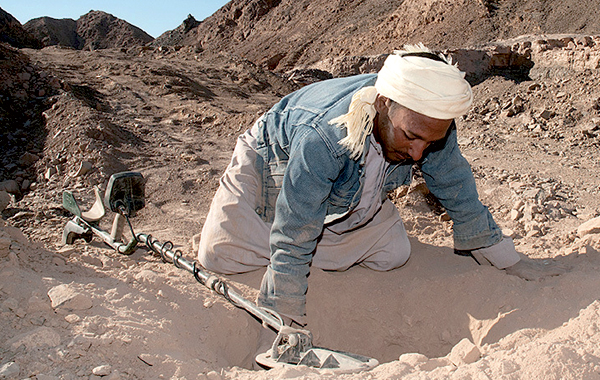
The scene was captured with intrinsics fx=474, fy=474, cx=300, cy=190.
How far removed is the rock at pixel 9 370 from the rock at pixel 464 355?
1.39m

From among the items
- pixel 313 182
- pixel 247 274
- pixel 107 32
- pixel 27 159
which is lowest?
pixel 247 274

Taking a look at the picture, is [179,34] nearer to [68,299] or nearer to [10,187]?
[10,187]

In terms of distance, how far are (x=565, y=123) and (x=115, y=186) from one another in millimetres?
5226

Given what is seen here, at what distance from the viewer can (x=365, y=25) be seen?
15.9 metres

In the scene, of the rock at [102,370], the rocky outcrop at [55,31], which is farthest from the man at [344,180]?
the rocky outcrop at [55,31]

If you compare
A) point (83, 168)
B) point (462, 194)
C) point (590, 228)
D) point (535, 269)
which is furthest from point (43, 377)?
point (83, 168)

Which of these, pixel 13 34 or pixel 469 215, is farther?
pixel 13 34

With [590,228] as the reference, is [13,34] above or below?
above

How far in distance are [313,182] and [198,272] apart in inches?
37.5

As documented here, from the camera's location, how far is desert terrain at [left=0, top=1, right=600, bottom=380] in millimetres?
1617

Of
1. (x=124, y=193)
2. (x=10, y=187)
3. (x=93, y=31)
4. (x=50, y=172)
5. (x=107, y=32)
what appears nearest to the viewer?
(x=124, y=193)

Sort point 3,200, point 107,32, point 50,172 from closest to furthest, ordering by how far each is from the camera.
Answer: point 3,200 → point 50,172 → point 107,32

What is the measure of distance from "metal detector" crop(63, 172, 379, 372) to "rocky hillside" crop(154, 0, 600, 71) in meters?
11.8

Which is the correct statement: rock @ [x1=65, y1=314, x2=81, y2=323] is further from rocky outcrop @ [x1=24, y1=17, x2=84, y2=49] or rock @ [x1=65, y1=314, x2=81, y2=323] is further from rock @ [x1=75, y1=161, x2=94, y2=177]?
rocky outcrop @ [x1=24, y1=17, x2=84, y2=49]
